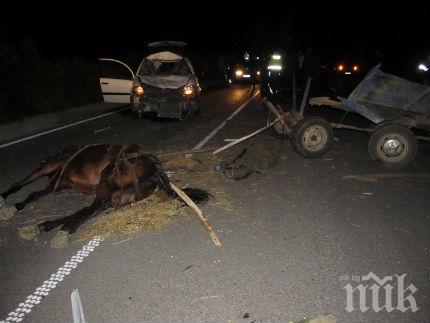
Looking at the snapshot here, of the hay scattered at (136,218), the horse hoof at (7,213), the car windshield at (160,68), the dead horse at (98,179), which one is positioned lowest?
the hay scattered at (136,218)

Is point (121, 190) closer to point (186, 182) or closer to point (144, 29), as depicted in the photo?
point (186, 182)

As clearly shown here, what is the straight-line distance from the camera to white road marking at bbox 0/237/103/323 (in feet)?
9.52

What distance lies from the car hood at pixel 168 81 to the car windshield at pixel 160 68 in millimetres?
580

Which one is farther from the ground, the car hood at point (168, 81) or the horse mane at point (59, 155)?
the car hood at point (168, 81)

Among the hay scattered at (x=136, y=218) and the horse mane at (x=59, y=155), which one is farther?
the horse mane at (x=59, y=155)

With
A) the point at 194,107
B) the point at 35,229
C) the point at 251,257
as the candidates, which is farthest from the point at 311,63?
the point at 35,229

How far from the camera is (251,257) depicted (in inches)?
144

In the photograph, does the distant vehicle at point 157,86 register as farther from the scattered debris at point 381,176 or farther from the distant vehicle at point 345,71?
the distant vehicle at point 345,71

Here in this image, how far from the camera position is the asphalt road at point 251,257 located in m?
2.97

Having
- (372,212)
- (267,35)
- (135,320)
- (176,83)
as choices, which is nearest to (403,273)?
(372,212)

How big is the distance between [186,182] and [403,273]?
3.21 m

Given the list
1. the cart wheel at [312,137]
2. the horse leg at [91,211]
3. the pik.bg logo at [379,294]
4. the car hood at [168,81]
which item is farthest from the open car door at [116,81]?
the pik.bg logo at [379,294]

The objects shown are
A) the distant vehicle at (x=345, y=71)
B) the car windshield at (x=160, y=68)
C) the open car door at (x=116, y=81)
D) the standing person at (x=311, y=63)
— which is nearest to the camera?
the car windshield at (x=160, y=68)

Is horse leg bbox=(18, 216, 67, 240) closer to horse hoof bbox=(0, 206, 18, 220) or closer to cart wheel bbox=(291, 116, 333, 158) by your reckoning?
horse hoof bbox=(0, 206, 18, 220)
